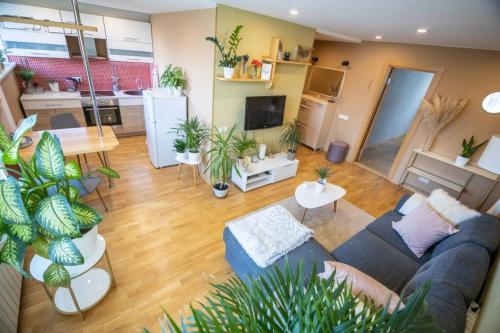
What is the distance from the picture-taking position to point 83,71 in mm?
4512

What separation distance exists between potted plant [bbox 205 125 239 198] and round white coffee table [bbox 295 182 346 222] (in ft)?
3.24

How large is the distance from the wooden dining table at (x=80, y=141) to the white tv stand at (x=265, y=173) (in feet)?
5.90

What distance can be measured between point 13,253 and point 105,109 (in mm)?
4075

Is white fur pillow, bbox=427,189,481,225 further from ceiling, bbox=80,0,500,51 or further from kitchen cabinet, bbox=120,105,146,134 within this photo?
kitchen cabinet, bbox=120,105,146,134

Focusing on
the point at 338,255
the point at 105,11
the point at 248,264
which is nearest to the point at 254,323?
the point at 248,264

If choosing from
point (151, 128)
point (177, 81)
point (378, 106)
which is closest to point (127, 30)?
point (177, 81)

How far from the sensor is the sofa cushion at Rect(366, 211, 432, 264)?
2179 mm

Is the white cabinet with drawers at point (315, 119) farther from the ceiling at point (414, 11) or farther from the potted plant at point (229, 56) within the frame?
the potted plant at point (229, 56)

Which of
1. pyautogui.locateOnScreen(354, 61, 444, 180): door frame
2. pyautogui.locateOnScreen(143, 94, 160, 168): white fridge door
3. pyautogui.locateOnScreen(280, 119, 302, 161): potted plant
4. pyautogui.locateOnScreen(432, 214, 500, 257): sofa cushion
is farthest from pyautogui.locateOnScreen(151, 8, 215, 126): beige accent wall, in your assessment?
pyautogui.locateOnScreen(354, 61, 444, 180): door frame

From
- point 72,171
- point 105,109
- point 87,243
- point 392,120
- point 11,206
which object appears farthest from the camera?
point 392,120

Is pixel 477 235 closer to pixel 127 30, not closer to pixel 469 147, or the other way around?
pixel 469 147

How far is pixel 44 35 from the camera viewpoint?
12.2 ft

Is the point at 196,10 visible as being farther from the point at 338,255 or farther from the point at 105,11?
the point at 338,255

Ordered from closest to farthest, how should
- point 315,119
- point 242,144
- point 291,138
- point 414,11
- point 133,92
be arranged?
point 414,11 < point 242,144 < point 291,138 < point 133,92 < point 315,119
